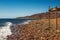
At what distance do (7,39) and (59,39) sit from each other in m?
4.74

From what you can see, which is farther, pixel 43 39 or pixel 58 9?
pixel 58 9

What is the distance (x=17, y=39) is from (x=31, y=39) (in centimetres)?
170

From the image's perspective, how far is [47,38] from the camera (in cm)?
1223

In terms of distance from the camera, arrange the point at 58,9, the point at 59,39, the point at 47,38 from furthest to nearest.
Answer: the point at 58,9 → the point at 47,38 → the point at 59,39

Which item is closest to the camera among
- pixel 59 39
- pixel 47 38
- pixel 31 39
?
pixel 59 39

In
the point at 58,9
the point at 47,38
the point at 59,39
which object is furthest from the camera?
the point at 58,9

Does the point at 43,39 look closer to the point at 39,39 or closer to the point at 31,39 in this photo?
the point at 39,39

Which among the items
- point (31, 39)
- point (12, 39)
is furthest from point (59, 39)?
point (12, 39)

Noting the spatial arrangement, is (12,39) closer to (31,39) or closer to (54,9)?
(31,39)

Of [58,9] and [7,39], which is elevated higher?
[58,9]

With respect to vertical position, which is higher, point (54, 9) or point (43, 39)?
point (54, 9)

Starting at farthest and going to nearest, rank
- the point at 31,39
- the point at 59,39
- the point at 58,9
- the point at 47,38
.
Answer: the point at 58,9 → the point at 31,39 → the point at 47,38 → the point at 59,39

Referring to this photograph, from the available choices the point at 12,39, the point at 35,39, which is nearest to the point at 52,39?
the point at 35,39

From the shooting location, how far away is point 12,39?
14.4m
